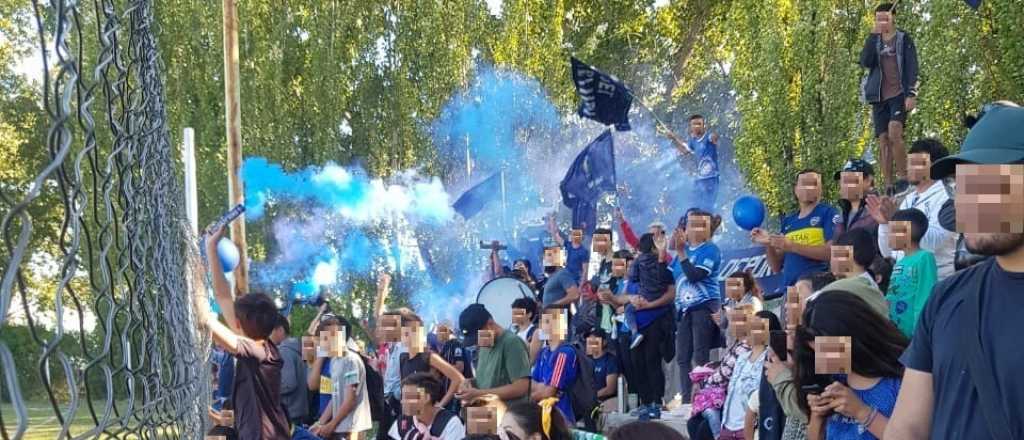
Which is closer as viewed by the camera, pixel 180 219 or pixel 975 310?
pixel 975 310

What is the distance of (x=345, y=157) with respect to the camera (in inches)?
874

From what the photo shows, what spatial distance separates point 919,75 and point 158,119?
9.45m

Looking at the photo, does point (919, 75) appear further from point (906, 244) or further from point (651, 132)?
point (651, 132)

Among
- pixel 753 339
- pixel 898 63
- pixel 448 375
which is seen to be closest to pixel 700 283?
pixel 448 375

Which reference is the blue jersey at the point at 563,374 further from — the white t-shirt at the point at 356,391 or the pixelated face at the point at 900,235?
the pixelated face at the point at 900,235

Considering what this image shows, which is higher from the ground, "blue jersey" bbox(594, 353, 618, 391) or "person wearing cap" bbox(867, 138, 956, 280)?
"person wearing cap" bbox(867, 138, 956, 280)

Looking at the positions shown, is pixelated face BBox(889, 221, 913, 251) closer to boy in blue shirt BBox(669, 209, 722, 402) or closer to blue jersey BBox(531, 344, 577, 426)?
blue jersey BBox(531, 344, 577, 426)

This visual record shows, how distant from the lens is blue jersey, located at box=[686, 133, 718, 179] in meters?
13.6

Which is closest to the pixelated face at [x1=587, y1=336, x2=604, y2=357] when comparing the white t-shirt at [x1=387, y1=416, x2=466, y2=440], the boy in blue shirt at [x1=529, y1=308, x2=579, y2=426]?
the boy in blue shirt at [x1=529, y1=308, x2=579, y2=426]

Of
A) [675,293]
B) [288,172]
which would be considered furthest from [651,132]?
[675,293]

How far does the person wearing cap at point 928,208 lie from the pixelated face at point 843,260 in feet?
1.74

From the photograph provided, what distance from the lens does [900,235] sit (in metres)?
5.23

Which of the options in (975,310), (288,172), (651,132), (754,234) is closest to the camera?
(975,310)

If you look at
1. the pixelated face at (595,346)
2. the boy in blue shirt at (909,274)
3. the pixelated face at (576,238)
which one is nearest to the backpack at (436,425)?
the pixelated face at (595,346)
